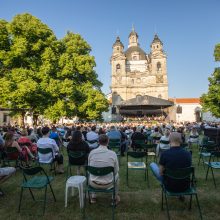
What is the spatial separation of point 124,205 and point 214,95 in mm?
25512

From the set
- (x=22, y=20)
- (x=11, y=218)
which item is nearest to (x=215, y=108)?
(x=22, y=20)

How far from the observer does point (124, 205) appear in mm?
4758

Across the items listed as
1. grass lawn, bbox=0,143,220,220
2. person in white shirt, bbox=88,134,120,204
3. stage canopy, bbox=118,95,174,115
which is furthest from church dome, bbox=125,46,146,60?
person in white shirt, bbox=88,134,120,204

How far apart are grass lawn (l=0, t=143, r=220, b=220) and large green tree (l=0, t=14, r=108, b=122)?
14.3 m

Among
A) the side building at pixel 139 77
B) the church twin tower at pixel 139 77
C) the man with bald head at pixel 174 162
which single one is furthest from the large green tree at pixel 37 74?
the church twin tower at pixel 139 77

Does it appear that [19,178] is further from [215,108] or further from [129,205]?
[215,108]

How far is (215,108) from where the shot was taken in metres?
27.1

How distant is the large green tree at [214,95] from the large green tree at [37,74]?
13.0 metres

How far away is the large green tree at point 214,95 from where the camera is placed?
2688 cm

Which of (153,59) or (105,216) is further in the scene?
(153,59)

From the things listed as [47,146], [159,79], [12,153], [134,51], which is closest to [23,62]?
[12,153]

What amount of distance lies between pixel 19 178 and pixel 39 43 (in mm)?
17212

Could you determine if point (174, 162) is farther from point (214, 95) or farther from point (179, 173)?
point (214, 95)

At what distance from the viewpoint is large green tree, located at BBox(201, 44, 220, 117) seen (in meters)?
26.9
